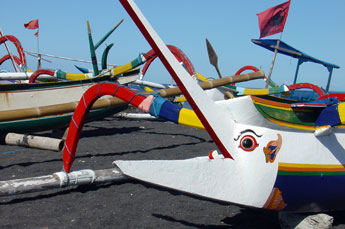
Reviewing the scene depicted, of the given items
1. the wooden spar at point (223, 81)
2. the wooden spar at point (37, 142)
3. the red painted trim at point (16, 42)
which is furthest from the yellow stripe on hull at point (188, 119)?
the red painted trim at point (16, 42)

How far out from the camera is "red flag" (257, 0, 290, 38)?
7969 millimetres

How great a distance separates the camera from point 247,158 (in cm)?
290

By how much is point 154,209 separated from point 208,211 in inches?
25.7

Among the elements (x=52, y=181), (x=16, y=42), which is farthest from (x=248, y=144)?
(x=16, y=42)

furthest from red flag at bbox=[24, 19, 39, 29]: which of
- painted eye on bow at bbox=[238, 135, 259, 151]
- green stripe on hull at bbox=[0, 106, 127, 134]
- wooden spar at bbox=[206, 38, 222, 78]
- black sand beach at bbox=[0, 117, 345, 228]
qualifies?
painted eye on bow at bbox=[238, 135, 259, 151]

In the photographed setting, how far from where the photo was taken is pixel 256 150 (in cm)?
291

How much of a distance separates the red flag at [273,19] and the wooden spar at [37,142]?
544 centimetres

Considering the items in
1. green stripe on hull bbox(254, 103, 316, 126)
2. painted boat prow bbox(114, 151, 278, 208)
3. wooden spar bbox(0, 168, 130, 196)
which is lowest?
wooden spar bbox(0, 168, 130, 196)

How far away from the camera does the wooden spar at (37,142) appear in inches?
253

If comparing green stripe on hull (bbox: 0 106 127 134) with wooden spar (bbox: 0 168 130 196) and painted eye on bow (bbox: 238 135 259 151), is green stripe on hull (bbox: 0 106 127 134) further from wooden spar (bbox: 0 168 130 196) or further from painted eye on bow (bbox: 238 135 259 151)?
painted eye on bow (bbox: 238 135 259 151)

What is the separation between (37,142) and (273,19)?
19.4 feet

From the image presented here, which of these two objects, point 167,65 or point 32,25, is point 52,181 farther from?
point 32,25

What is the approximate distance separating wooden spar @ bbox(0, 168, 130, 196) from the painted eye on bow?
2.12 meters

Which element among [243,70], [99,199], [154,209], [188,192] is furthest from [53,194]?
[243,70]
